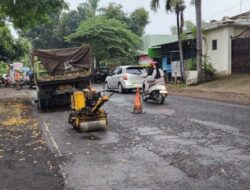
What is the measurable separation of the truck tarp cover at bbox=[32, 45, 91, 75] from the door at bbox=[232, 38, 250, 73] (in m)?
12.1

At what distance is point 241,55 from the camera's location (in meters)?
26.1

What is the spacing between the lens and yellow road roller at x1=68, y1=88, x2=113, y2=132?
34.0 feet

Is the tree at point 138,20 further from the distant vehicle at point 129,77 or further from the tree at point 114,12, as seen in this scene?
the distant vehicle at point 129,77

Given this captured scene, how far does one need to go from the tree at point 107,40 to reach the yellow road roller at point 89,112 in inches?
1367

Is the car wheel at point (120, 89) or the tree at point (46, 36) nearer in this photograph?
the car wheel at point (120, 89)

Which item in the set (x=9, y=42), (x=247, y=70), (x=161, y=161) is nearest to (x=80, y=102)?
(x=161, y=161)

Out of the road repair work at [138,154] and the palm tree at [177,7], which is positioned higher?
the palm tree at [177,7]

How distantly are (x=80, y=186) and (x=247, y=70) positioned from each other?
2209cm

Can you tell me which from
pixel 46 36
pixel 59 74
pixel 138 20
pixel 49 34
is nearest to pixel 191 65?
pixel 59 74

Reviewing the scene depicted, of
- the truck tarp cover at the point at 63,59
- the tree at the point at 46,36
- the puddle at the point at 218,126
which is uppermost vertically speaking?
the tree at the point at 46,36

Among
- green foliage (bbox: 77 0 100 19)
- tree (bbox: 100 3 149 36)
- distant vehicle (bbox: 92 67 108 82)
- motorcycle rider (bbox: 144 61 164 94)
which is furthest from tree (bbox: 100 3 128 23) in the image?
motorcycle rider (bbox: 144 61 164 94)

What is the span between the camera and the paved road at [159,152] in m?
5.80

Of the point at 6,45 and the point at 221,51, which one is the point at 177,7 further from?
the point at 6,45

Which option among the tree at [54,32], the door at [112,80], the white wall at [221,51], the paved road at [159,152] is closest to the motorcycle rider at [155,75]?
the paved road at [159,152]
